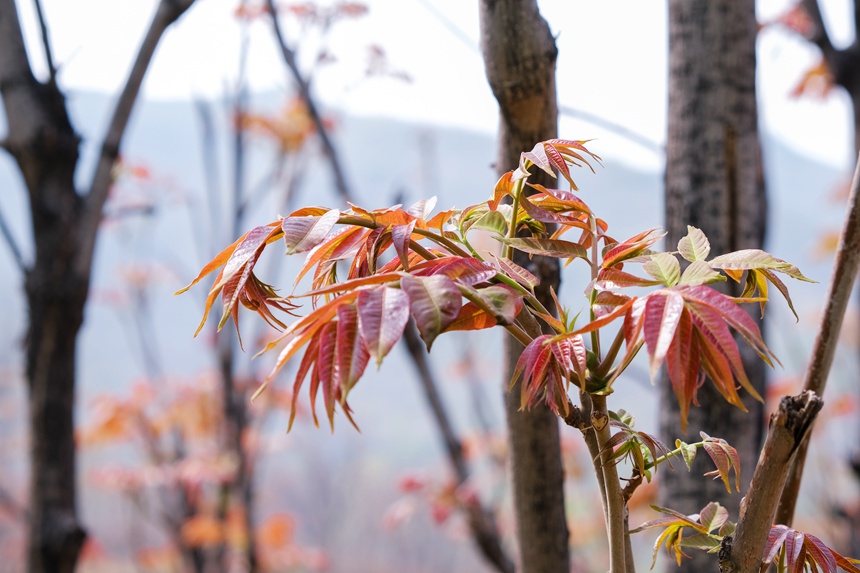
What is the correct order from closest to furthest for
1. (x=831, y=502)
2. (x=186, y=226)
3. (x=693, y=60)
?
(x=693, y=60) < (x=831, y=502) < (x=186, y=226)

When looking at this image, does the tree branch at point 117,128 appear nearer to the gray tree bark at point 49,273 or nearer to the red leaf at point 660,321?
the gray tree bark at point 49,273

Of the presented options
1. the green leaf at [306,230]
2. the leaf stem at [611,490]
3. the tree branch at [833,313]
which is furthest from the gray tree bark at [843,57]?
the green leaf at [306,230]

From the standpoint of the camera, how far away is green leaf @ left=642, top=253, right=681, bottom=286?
457mm

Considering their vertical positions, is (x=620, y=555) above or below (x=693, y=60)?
below

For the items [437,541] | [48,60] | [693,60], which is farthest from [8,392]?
[693,60]

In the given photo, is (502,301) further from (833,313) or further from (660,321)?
(833,313)

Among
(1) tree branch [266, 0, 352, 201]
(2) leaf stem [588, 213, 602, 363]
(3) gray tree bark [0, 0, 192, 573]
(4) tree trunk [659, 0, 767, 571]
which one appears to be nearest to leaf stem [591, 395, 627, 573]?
(2) leaf stem [588, 213, 602, 363]

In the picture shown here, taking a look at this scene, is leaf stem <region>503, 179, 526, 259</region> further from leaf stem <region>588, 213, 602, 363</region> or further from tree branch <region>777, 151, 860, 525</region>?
tree branch <region>777, 151, 860, 525</region>

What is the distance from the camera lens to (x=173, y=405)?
3.36 meters

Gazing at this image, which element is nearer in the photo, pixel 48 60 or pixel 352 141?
pixel 48 60

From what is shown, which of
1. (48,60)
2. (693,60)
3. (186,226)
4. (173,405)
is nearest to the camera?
(693,60)

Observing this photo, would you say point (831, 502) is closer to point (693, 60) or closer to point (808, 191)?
point (693, 60)

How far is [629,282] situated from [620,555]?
196mm

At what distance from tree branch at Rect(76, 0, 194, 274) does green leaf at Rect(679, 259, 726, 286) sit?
3.50ft
